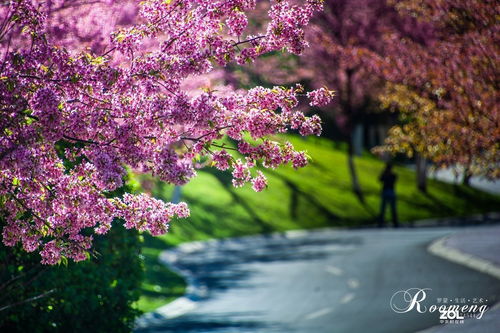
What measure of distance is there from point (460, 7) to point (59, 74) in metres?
9.39

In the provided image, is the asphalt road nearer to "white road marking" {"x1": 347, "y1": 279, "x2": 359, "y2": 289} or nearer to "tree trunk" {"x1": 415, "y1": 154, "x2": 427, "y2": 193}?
"white road marking" {"x1": 347, "y1": 279, "x2": 359, "y2": 289}

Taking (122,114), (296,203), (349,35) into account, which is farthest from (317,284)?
(349,35)

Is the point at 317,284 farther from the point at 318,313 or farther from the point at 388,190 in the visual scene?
the point at 388,190

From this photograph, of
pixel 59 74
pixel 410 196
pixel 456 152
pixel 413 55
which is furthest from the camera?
pixel 410 196

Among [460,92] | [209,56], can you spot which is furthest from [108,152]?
[460,92]

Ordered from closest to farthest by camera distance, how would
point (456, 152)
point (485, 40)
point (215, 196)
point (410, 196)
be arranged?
1. point (485, 40)
2. point (456, 152)
3. point (215, 196)
4. point (410, 196)

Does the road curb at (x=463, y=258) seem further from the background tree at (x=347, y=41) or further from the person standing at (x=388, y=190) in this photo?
the background tree at (x=347, y=41)

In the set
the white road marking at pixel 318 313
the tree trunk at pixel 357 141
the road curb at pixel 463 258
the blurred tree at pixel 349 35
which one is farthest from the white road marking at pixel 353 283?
the tree trunk at pixel 357 141

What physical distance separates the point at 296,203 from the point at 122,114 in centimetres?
3138

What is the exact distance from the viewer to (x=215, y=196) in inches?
1503

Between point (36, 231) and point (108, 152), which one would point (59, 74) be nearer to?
point (108, 152)

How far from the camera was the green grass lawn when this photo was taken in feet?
109

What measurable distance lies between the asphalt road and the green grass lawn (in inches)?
119

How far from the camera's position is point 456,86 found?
53.0ft
